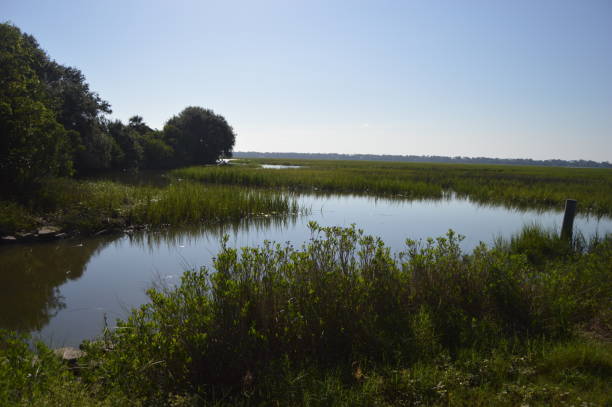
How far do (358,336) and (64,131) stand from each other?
1613 centimetres

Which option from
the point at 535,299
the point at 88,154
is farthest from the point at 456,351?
the point at 88,154

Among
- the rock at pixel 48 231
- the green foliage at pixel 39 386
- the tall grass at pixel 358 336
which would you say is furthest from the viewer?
the rock at pixel 48 231

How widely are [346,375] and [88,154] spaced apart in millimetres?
28369

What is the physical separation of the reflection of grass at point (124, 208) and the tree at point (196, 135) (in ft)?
122

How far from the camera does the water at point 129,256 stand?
6078 millimetres

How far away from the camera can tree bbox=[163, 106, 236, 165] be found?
171 feet

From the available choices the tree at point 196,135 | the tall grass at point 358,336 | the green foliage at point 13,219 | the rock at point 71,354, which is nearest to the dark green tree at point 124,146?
the tree at point 196,135

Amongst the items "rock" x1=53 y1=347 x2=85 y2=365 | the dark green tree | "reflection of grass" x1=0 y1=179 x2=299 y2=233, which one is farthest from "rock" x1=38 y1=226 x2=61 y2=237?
the dark green tree

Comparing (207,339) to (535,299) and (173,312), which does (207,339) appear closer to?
(173,312)

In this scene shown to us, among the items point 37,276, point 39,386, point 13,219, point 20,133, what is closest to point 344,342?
point 39,386

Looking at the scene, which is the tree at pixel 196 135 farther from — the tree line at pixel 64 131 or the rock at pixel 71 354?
the rock at pixel 71 354

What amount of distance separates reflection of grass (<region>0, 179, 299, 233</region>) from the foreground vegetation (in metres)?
8.62

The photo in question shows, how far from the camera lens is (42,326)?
18.5 feet

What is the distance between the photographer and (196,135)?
53844mm
